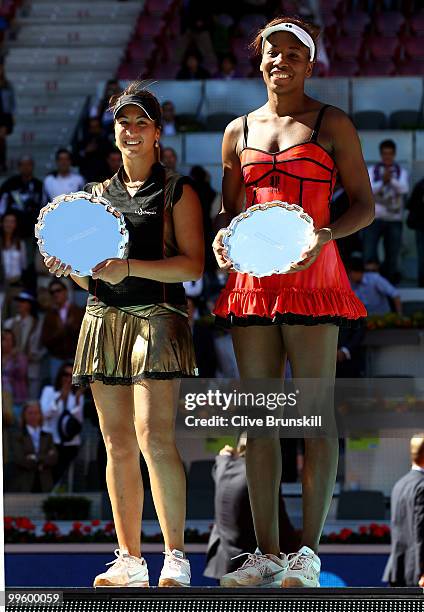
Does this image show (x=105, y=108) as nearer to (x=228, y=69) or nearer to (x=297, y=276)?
(x=228, y=69)

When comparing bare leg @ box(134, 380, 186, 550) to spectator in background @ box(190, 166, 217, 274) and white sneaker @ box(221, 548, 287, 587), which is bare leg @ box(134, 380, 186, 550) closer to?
white sneaker @ box(221, 548, 287, 587)

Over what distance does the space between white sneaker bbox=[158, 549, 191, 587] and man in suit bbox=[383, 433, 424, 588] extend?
229 centimetres

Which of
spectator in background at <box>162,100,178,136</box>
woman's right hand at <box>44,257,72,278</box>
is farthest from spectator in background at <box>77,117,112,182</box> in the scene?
woman's right hand at <box>44,257,72,278</box>

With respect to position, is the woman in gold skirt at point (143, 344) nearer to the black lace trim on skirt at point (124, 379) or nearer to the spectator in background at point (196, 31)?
the black lace trim on skirt at point (124, 379)

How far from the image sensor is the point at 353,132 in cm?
450

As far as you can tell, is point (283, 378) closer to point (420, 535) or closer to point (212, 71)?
point (420, 535)

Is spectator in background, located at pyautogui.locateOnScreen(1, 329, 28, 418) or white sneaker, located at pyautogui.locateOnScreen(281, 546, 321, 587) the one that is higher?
spectator in background, located at pyautogui.locateOnScreen(1, 329, 28, 418)

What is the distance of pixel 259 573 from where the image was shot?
14.5 feet

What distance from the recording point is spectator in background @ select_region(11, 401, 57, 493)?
8.56m

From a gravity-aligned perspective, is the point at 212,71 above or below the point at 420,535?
above

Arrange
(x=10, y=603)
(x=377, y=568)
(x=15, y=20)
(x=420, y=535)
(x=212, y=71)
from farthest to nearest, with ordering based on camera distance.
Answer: (x=15, y=20) < (x=212, y=71) < (x=377, y=568) < (x=420, y=535) < (x=10, y=603)

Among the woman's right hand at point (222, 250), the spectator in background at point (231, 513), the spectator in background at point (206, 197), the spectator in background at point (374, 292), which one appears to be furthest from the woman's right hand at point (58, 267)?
the spectator in background at point (374, 292)

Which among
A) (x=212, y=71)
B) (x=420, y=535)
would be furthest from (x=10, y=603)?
(x=212, y=71)

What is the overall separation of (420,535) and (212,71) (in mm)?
7999
